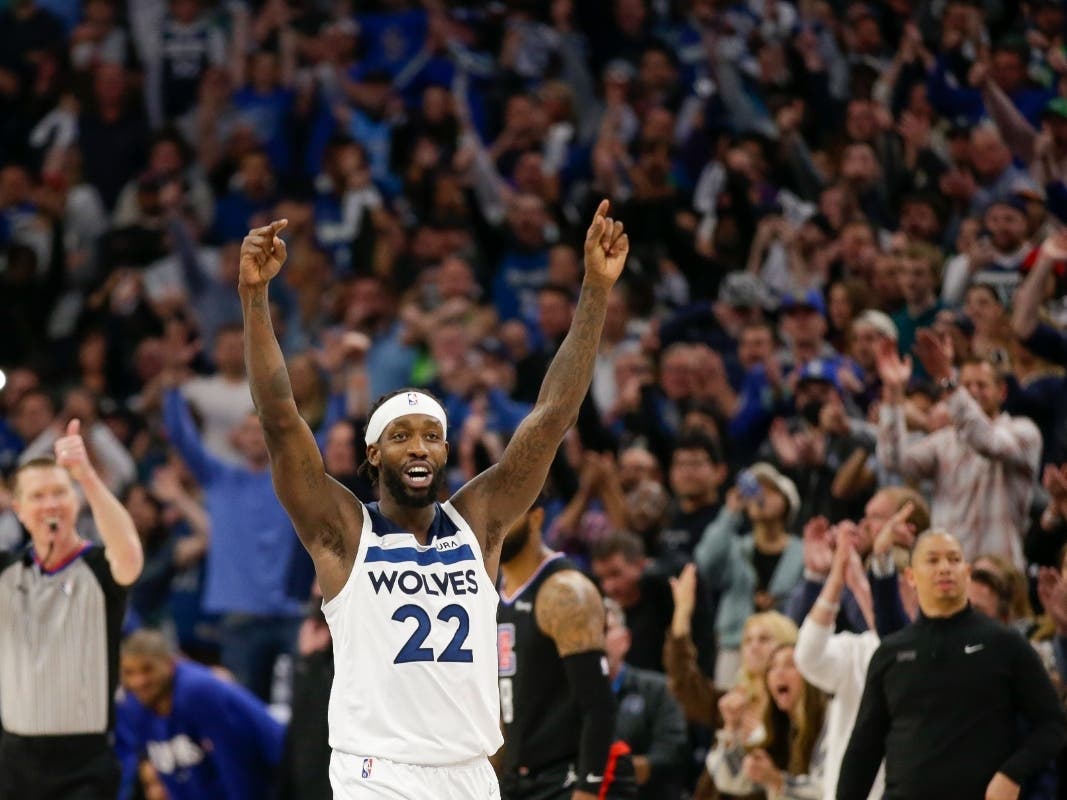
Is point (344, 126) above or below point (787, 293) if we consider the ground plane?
above

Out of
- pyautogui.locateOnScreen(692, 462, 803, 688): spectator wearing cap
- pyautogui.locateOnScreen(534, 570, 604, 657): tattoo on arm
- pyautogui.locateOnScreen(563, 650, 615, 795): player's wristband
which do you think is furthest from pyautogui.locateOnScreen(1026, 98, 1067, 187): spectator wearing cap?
pyautogui.locateOnScreen(563, 650, 615, 795): player's wristband

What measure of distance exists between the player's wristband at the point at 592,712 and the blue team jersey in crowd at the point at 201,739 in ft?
13.1

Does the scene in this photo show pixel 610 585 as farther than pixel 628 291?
No

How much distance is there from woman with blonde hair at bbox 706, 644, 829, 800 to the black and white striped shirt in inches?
113

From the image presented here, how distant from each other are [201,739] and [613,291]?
439cm

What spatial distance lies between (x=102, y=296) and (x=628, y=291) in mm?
4825

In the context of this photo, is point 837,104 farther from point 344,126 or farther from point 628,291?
point 344,126

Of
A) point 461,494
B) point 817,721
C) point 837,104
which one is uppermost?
point 837,104

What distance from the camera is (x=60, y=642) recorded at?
8.98m

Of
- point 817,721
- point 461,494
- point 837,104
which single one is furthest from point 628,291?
point 461,494

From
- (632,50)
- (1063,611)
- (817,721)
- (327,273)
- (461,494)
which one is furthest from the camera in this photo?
(632,50)

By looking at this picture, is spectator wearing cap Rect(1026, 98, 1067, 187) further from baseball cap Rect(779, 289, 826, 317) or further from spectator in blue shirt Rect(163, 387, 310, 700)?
spectator in blue shirt Rect(163, 387, 310, 700)

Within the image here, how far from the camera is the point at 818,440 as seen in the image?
11.1 m

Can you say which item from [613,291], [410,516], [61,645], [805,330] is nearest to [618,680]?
[61,645]
